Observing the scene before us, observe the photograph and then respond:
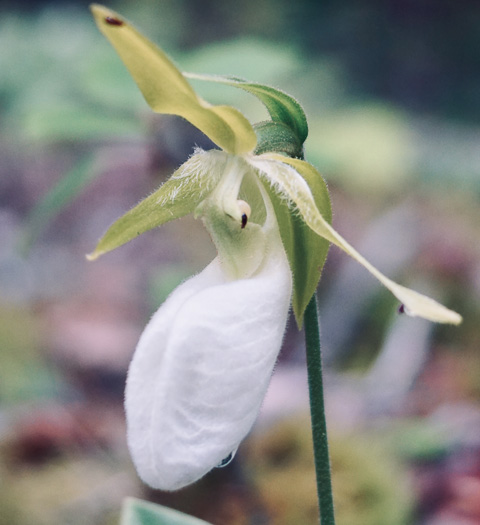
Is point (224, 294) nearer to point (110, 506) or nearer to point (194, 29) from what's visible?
point (110, 506)

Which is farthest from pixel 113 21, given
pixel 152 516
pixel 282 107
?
pixel 152 516

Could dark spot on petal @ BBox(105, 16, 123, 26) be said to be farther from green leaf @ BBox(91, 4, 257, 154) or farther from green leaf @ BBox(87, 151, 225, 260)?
green leaf @ BBox(87, 151, 225, 260)

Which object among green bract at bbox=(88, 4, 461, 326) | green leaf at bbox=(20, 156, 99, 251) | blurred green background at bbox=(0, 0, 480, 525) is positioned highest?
green bract at bbox=(88, 4, 461, 326)

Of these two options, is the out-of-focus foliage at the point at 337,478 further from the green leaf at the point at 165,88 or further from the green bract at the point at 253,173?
the green leaf at the point at 165,88

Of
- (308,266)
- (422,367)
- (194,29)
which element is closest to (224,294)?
(308,266)

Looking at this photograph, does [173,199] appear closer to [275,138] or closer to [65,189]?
[275,138]

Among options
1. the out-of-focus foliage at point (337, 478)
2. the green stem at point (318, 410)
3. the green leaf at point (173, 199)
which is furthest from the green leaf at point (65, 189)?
the green stem at point (318, 410)

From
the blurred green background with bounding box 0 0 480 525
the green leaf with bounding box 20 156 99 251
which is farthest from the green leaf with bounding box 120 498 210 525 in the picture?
the green leaf with bounding box 20 156 99 251
